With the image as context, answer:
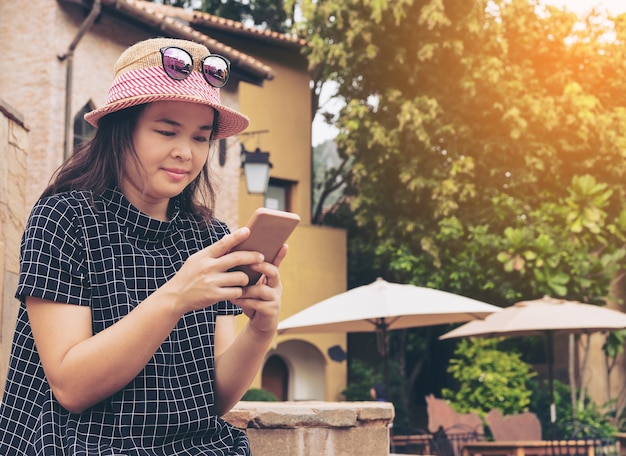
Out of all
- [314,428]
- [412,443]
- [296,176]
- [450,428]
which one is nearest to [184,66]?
[314,428]

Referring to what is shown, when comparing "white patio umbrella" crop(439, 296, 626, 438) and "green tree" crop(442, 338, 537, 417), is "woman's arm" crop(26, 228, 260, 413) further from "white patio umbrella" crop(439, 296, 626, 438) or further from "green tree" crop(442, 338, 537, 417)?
"green tree" crop(442, 338, 537, 417)

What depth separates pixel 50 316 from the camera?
6.46ft

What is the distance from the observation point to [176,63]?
2193 mm

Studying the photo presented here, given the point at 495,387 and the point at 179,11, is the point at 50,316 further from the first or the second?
the point at 179,11

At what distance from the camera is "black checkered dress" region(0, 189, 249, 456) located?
2.00 meters

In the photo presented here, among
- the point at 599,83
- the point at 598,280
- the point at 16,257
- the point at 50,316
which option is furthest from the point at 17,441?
the point at 599,83

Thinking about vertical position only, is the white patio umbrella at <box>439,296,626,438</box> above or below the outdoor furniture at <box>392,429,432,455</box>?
above

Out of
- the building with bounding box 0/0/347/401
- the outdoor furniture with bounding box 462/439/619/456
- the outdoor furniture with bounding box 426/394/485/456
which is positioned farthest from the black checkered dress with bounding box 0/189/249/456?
the outdoor furniture with bounding box 426/394/485/456

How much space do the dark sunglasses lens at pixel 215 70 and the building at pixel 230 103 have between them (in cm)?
795

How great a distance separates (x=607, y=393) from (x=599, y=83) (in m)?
6.00

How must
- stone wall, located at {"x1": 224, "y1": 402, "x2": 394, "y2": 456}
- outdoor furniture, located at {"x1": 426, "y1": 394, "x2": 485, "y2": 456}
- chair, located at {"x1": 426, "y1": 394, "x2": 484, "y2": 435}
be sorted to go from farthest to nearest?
1. chair, located at {"x1": 426, "y1": 394, "x2": 484, "y2": 435}
2. outdoor furniture, located at {"x1": 426, "y1": 394, "x2": 485, "y2": 456}
3. stone wall, located at {"x1": 224, "y1": 402, "x2": 394, "y2": 456}

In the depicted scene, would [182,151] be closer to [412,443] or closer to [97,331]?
[97,331]

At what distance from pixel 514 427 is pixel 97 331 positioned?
991cm

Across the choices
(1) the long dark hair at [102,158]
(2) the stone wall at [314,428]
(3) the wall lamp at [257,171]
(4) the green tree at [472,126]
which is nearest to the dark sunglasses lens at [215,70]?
(1) the long dark hair at [102,158]
